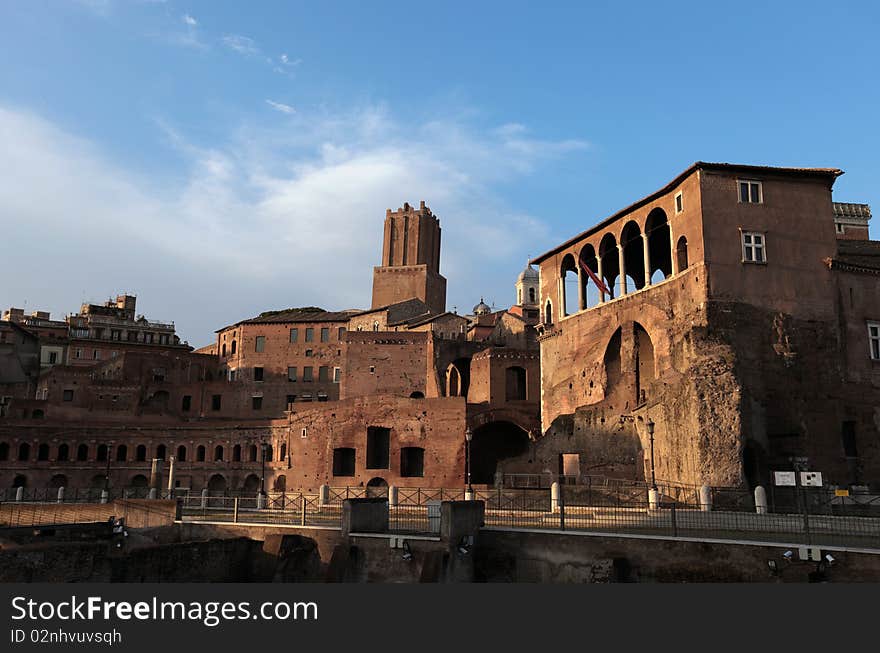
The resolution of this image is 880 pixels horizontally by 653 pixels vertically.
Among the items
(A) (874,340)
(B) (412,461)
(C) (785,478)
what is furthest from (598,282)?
(C) (785,478)

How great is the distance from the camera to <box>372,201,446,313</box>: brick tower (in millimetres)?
87000

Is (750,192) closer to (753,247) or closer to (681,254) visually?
(753,247)

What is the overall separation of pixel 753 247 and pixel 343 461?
2943cm

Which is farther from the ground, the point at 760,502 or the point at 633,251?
the point at 633,251

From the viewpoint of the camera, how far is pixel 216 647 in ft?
39.6

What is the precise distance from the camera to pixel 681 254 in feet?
117

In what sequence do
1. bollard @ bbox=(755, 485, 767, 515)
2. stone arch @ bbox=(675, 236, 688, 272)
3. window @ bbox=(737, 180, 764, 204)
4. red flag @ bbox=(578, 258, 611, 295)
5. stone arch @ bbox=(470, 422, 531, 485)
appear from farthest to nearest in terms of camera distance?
1. stone arch @ bbox=(470, 422, 531, 485)
2. red flag @ bbox=(578, 258, 611, 295)
3. stone arch @ bbox=(675, 236, 688, 272)
4. window @ bbox=(737, 180, 764, 204)
5. bollard @ bbox=(755, 485, 767, 515)

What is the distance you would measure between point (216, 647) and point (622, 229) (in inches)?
1308

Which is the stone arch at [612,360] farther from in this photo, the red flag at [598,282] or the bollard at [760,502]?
the bollard at [760,502]

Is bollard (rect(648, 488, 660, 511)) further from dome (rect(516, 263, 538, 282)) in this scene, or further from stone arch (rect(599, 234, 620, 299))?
dome (rect(516, 263, 538, 282))

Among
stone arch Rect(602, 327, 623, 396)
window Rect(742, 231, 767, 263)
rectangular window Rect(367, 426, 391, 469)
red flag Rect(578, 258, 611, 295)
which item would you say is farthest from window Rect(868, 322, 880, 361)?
rectangular window Rect(367, 426, 391, 469)

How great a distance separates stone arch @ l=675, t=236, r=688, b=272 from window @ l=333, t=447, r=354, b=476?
25.2 metres

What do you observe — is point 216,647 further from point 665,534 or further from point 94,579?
point 665,534

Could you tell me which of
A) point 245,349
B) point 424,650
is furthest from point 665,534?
point 245,349
